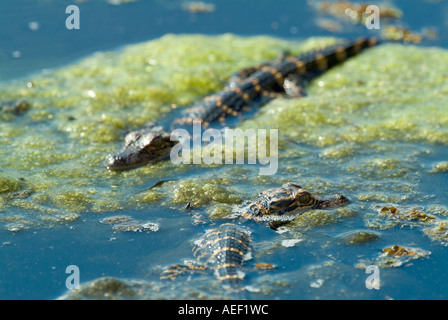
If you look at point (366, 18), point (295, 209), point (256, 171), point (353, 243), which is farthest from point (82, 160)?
point (366, 18)

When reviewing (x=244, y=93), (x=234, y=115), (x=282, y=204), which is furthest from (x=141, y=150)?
(x=244, y=93)

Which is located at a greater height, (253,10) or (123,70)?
(253,10)

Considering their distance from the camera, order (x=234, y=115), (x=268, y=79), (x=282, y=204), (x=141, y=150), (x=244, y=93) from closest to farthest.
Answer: (x=282, y=204)
(x=141, y=150)
(x=234, y=115)
(x=244, y=93)
(x=268, y=79)

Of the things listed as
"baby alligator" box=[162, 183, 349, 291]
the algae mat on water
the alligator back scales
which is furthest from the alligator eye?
the alligator back scales

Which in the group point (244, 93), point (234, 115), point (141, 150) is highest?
point (244, 93)

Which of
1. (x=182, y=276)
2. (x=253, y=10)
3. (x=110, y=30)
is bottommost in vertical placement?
(x=182, y=276)

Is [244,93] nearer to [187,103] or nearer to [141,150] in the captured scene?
[187,103]

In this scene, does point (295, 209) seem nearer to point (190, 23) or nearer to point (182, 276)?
point (182, 276)

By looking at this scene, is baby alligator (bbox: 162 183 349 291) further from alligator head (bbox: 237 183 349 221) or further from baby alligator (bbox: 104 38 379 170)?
baby alligator (bbox: 104 38 379 170)
